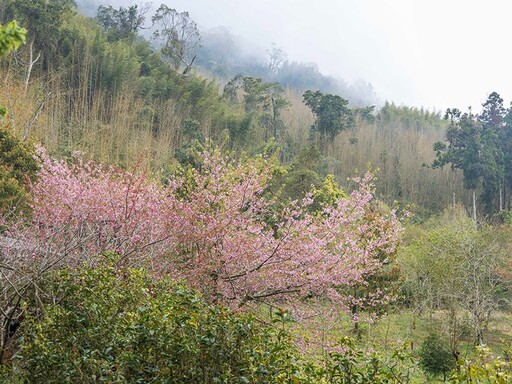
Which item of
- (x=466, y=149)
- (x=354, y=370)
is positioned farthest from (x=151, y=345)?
(x=466, y=149)

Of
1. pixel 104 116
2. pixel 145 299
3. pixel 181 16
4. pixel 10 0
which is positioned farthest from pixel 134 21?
pixel 145 299

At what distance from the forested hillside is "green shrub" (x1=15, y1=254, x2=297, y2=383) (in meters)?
0.01

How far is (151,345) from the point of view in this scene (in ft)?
7.62

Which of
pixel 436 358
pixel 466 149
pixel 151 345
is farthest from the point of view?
pixel 466 149

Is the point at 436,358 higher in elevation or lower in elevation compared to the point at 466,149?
lower

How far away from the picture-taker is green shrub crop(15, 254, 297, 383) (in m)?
A: 2.18

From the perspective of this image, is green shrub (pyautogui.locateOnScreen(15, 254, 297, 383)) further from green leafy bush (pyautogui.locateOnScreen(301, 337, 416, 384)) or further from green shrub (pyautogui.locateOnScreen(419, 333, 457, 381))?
green shrub (pyautogui.locateOnScreen(419, 333, 457, 381))

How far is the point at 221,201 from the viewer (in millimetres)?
5883

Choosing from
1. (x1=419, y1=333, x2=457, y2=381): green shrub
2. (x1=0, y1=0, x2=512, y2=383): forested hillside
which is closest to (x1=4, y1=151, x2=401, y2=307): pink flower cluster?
(x1=0, y1=0, x2=512, y2=383): forested hillside

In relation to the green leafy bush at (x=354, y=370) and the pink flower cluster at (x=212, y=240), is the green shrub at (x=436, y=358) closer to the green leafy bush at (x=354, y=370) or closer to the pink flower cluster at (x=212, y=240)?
the pink flower cluster at (x=212, y=240)

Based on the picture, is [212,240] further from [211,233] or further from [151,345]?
[151,345]

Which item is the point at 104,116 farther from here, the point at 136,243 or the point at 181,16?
the point at 136,243

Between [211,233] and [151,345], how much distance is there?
2.86 metres

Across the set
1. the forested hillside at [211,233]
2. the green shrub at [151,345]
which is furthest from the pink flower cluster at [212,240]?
the green shrub at [151,345]
